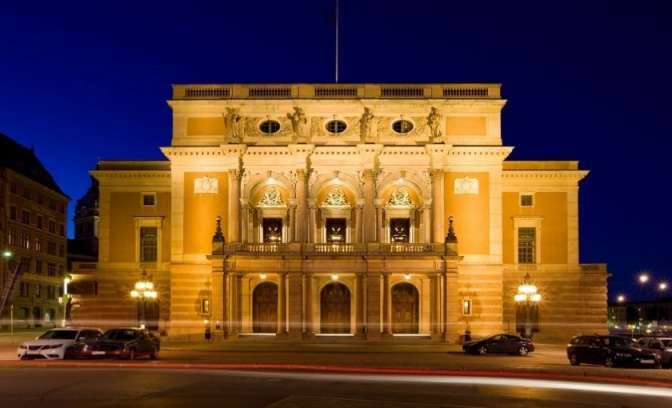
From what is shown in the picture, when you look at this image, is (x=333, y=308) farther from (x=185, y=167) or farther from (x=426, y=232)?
(x=185, y=167)

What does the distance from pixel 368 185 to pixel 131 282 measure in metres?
18.4

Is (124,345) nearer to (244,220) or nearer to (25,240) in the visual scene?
(244,220)

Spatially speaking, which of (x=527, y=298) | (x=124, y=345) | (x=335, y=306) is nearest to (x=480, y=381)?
(x=124, y=345)

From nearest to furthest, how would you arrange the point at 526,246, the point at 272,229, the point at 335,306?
the point at 335,306, the point at 272,229, the point at 526,246

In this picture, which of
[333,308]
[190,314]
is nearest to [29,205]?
[190,314]

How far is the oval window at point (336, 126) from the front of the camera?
56.3 metres

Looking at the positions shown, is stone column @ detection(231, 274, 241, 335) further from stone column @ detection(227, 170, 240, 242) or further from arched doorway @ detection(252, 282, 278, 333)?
stone column @ detection(227, 170, 240, 242)

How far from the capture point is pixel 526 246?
59250 mm

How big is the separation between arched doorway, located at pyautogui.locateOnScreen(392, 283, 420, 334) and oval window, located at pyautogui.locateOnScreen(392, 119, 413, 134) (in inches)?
405

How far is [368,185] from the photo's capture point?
181 feet

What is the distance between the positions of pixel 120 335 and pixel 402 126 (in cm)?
2710

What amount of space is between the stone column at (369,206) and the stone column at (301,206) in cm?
386

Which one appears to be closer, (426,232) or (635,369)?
(635,369)

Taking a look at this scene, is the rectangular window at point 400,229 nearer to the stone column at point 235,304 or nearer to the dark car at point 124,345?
the stone column at point 235,304
